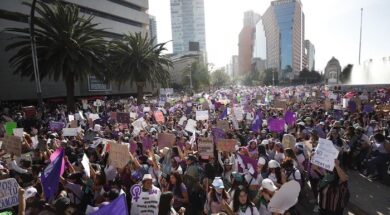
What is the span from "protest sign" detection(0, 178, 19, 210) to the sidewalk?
6.56 m

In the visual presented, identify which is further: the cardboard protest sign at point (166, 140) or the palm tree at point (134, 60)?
the palm tree at point (134, 60)

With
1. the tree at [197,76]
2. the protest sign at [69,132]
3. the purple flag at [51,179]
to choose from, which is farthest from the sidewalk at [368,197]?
the tree at [197,76]

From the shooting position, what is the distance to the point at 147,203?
16.9ft

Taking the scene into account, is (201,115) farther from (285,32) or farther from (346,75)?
(285,32)

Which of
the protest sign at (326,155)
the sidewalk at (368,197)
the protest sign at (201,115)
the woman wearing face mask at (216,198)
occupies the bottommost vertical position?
the sidewalk at (368,197)

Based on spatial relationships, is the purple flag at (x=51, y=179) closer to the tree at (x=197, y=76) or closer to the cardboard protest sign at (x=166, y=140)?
the cardboard protest sign at (x=166, y=140)

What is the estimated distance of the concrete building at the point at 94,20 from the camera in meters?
36.3

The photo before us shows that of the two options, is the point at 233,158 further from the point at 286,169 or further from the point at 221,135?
the point at 221,135

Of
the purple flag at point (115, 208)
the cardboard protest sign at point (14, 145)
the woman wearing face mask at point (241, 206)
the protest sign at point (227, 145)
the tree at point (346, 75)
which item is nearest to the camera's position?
the purple flag at point (115, 208)

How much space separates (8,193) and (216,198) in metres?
3.16

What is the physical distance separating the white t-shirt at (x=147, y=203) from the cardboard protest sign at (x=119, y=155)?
5.44 ft

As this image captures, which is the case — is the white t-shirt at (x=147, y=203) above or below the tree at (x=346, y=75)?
below

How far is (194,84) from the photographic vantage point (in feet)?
262

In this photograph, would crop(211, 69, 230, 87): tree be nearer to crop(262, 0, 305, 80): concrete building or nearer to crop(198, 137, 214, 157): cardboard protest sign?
crop(262, 0, 305, 80): concrete building
